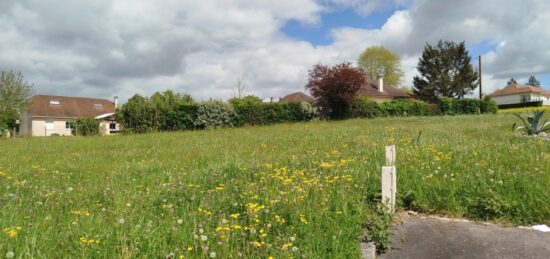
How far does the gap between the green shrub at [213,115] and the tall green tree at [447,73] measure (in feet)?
126

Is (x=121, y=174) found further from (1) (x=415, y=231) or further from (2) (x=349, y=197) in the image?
(1) (x=415, y=231)

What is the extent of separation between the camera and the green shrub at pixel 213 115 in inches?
1003

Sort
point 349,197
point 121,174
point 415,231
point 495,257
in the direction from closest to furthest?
point 495,257, point 415,231, point 349,197, point 121,174

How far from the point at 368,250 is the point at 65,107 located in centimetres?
6561

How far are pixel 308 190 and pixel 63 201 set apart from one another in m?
2.87

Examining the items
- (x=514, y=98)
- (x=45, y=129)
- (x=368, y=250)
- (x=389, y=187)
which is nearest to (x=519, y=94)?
(x=514, y=98)

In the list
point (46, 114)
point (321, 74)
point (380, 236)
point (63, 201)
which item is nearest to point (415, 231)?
point (380, 236)

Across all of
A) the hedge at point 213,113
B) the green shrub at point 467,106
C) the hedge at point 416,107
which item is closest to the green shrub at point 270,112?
the hedge at point 213,113

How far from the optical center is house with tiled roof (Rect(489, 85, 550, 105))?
77625mm

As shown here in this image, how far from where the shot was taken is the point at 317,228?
351cm

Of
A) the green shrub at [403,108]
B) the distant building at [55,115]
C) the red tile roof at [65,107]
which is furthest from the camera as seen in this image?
the red tile roof at [65,107]

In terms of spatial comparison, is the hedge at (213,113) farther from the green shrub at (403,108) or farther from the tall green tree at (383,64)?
the tall green tree at (383,64)

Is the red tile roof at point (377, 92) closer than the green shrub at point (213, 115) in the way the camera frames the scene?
No

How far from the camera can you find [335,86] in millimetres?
28312
